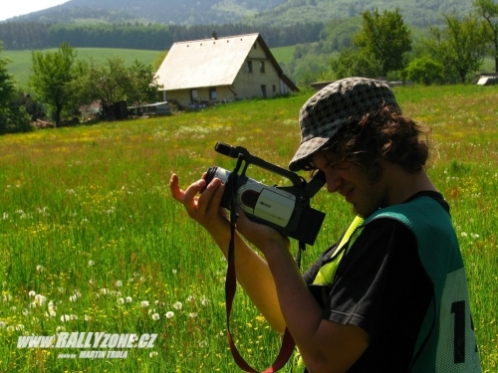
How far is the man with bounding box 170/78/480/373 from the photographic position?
1777mm

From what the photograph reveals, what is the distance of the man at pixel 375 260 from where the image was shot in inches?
70.0

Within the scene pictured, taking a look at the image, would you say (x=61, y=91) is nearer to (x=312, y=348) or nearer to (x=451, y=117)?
(x=451, y=117)

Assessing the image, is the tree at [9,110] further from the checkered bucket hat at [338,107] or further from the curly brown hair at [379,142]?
the curly brown hair at [379,142]

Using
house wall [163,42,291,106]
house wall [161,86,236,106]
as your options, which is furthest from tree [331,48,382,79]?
house wall [161,86,236,106]

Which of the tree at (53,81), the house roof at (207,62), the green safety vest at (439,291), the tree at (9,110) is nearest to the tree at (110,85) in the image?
the tree at (53,81)

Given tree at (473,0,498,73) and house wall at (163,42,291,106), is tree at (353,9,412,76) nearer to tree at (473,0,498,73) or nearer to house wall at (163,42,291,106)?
tree at (473,0,498,73)

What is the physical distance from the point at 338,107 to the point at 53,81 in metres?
56.9

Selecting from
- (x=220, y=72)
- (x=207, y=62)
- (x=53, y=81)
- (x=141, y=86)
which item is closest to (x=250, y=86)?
(x=220, y=72)

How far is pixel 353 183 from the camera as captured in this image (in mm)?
2027

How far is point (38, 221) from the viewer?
7.81 metres

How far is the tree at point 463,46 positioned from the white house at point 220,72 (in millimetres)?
22246

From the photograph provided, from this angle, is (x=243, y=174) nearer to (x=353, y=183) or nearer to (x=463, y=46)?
(x=353, y=183)

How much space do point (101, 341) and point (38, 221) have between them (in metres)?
4.21

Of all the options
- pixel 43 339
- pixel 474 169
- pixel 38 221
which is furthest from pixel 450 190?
pixel 43 339
